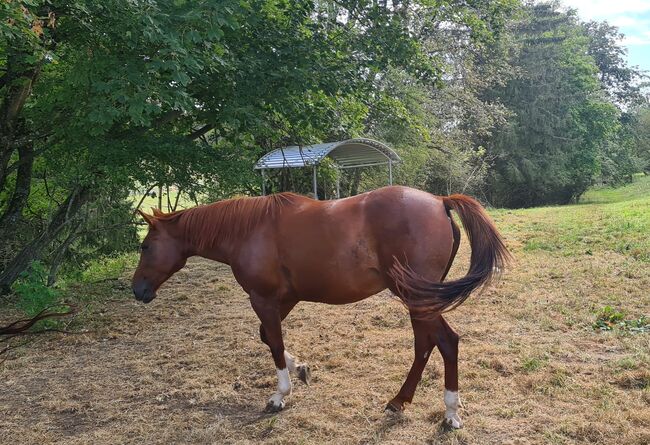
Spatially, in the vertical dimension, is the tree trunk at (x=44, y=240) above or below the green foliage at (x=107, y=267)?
above

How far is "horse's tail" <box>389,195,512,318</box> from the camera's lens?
3201 millimetres

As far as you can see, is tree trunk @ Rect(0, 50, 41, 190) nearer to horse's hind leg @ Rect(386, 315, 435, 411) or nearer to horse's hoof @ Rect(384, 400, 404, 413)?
horse's hind leg @ Rect(386, 315, 435, 411)

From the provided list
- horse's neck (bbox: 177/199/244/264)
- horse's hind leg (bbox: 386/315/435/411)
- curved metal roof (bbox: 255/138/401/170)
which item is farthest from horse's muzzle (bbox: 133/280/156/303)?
curved metal roof (bbox: 255/138/401/170)

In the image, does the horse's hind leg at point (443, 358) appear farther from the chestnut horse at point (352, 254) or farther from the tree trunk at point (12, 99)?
the tree trunk at point (12, 99)

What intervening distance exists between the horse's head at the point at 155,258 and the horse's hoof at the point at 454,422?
2.49m

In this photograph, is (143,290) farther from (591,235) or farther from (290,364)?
(591,235)

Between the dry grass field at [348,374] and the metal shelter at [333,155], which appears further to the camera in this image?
the metal shelter at [333,155]

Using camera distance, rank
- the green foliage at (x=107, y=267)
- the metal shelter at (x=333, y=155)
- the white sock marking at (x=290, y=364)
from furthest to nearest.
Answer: the metal shelter at (x=333, y=155) < the green foliage at (x=107, y=267) < the white sock marking at (x=290, y=364)

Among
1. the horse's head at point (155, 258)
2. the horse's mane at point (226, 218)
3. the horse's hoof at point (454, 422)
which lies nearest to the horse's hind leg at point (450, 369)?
the horse's hoof at point (454, 422)

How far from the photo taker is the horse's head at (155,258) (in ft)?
13.9

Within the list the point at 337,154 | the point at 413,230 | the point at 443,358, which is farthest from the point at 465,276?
the point at 337,154

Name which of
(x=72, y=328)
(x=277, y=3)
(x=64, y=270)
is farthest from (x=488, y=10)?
(x=64, y=270)

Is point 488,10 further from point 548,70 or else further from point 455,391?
point 548,70

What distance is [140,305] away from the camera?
7281 mm
